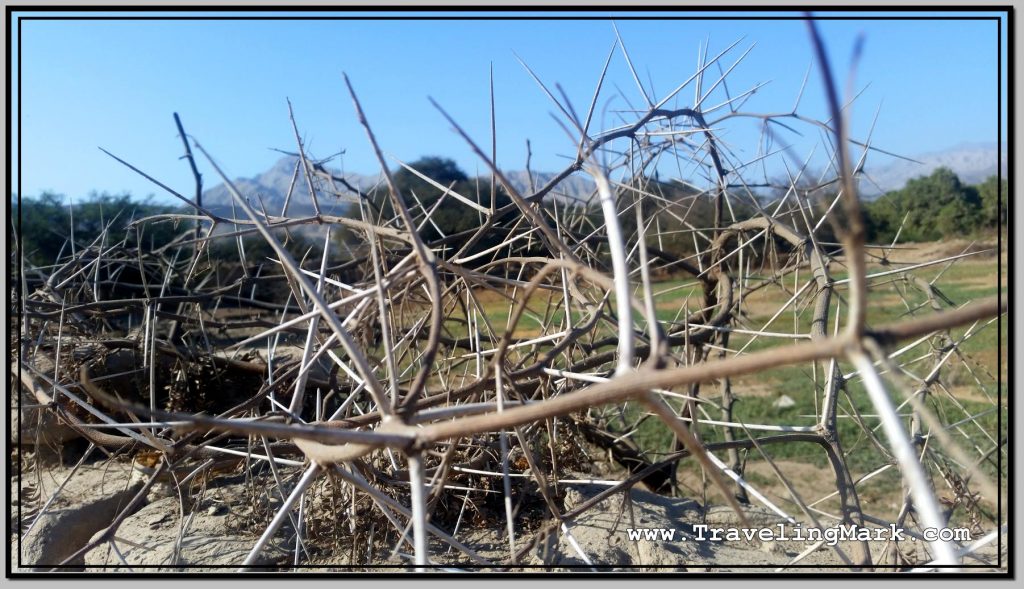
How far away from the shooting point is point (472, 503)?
1866mm

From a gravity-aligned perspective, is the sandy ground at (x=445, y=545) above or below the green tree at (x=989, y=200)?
below

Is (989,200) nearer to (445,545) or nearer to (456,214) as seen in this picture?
(456,214)

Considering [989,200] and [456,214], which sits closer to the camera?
[456,214]

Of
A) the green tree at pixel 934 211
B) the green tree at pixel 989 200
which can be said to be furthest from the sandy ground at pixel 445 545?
the green tree at pixel 989 200

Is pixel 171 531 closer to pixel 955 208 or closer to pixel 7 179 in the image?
pixel 7 179

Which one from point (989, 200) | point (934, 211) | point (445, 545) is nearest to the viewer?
point (445, 545)

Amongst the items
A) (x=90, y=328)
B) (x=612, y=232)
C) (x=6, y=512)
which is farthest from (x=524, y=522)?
(x=90, y=328)

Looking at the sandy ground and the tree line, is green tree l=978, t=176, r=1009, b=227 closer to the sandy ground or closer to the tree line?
the tree line

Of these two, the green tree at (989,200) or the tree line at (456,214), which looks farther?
the green tree at (989,200)

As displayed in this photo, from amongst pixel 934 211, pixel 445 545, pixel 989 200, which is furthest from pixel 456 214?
pixel 989 200

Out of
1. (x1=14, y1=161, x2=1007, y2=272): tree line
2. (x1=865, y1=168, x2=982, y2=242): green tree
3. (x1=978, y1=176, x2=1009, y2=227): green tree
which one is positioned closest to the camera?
(x1=14, y1=161, x2=1007, y2=272): tree line

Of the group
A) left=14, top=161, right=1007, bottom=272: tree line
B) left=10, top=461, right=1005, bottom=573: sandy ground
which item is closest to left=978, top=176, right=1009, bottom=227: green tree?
left=14, top=161, right=1007, bottom=272: tree line

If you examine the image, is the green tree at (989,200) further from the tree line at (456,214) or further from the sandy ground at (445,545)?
the sandy ground at (445,545)

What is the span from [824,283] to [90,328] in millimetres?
2492
